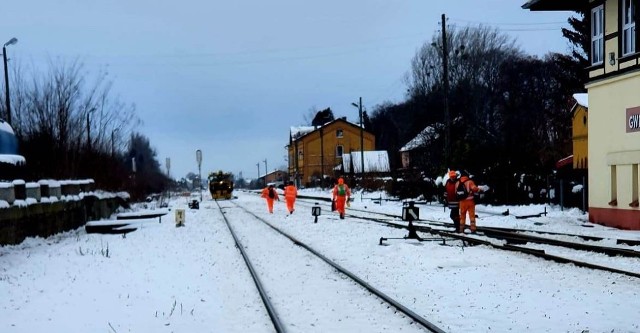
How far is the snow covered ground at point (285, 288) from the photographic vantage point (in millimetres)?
7676

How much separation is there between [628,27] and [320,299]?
1560 cm

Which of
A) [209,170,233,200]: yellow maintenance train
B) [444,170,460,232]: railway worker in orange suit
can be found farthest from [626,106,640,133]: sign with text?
[209,170,233,200]: yellow maintenance train

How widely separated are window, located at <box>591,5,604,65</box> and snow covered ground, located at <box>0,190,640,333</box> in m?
7.29

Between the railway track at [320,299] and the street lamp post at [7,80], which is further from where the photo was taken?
the street lamp post at [7,80]

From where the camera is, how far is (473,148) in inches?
1374

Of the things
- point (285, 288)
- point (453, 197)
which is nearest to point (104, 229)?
point (453, 197)

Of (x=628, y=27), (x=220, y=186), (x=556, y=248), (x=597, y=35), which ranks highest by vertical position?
(x=597, y=35)

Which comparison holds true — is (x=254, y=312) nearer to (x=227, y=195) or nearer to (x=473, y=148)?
(x=473, y=148)

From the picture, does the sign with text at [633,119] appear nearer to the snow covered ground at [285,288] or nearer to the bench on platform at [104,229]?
the snow covered ground at [285,288]

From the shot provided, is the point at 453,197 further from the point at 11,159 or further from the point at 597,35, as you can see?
the point at 11,159

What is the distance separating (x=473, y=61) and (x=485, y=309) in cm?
5697

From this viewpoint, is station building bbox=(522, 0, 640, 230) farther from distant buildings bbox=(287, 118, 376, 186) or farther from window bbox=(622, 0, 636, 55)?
distant buildings bbox=(287, 118, 376, 186)

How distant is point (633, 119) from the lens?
1964 centimetres

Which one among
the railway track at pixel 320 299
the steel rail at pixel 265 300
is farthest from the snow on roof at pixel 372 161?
the steel rail at pixel 265 300
